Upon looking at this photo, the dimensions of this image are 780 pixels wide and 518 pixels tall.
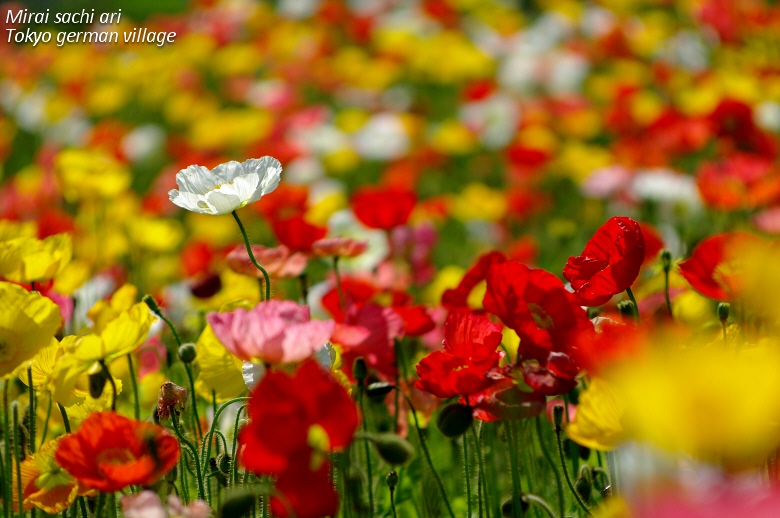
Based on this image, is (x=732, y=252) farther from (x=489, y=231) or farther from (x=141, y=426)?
(x=489, y=231)

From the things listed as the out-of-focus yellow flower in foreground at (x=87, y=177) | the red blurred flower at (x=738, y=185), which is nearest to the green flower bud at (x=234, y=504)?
the red blurred flower at (x=738, y=185)

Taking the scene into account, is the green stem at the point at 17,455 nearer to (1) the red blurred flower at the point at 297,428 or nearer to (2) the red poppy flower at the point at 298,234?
(1) the red blurred flower at the point at 297,428

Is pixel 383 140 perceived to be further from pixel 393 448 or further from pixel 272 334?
pixel 393 448

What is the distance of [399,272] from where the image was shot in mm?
2203

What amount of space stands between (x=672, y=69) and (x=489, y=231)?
2.15 m

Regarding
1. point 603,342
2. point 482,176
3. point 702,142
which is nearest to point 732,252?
point 603,342

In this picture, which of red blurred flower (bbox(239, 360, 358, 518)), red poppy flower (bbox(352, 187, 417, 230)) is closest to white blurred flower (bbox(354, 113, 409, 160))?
red poppy flower (bbox(352, 187, 417, 230))

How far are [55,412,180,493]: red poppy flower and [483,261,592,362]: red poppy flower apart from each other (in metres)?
0.42

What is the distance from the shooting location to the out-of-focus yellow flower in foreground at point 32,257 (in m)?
1.33

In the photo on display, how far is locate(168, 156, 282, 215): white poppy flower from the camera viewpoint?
127cm

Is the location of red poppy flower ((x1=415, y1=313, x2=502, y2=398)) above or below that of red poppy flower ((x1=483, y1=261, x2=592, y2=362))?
below

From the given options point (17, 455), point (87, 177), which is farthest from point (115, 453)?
point (87, 177)

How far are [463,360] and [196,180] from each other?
493mm

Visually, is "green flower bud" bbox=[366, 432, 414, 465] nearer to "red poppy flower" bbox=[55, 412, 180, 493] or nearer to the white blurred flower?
"red poppy flower" bbox=[55, 412, 180, 493]
